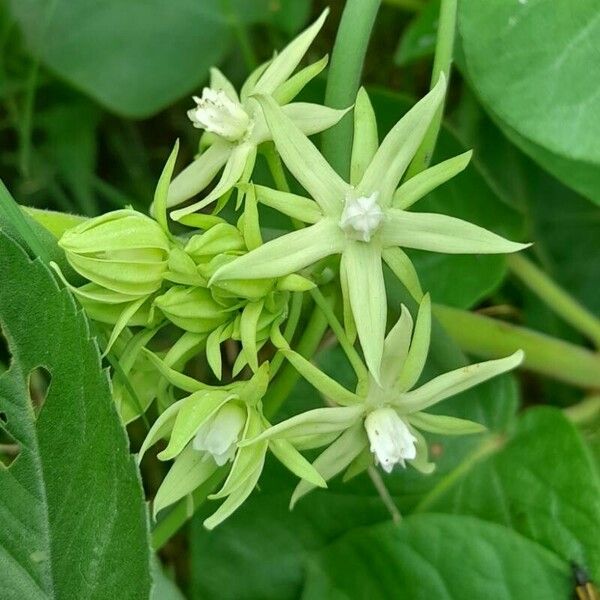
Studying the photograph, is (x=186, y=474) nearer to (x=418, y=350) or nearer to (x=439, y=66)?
(x=418, y=350)

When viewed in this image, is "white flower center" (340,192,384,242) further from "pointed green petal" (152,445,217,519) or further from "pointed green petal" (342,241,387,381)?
"pointed green petal" (152,445,217,519)

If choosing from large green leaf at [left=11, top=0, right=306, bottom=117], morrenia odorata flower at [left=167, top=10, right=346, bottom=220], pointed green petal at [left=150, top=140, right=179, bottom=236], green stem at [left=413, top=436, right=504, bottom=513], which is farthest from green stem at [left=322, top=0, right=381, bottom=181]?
large green leaf at [left=11, top=0, right=306, bottom=117]

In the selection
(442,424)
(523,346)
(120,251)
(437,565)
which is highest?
(120,251)

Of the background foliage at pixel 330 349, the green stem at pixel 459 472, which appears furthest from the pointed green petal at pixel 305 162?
the green stem at pixel 459 472

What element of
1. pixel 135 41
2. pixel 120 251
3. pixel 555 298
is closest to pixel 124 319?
pixel 120 251

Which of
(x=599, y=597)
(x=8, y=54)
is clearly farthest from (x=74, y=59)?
(x=599, y=597)

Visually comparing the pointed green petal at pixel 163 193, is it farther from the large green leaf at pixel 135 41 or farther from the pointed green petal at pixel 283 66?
the large green leaf at pixel 135 41
